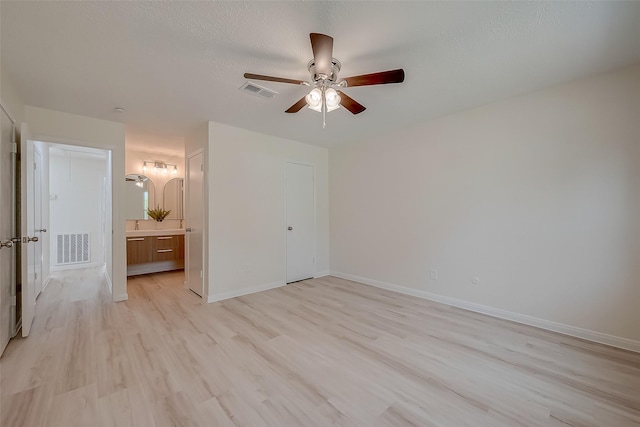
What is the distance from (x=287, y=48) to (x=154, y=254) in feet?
14.9

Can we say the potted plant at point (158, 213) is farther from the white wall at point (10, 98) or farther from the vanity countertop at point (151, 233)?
the white wall at point (10, 98)

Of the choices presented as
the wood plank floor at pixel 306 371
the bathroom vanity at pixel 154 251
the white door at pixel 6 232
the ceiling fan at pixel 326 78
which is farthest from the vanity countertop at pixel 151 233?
the ceiling fan at pixel 326 78

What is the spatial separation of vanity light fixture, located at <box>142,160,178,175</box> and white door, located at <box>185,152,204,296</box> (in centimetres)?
189

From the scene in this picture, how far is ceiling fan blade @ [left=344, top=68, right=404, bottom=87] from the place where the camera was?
1758mm

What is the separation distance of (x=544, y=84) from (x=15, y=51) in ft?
14.8

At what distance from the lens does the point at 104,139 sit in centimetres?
339

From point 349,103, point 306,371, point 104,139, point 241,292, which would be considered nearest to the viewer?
point 306,371

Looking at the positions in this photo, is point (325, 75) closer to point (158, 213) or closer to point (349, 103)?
point (349, 103)

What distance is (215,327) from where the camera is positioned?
8.84 feet

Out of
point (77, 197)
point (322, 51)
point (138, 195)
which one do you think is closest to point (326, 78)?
point (322, 51)

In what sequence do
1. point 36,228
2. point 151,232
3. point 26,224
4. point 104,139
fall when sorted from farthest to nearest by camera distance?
point 151,232 < point 104,139 < point 36,228 < point 26,224

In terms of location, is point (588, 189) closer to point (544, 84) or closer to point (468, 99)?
point (544, 84)

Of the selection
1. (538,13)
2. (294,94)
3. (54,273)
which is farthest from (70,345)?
(538,13)

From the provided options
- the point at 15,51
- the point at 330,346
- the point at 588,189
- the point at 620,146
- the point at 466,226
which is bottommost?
the point at 330,346
